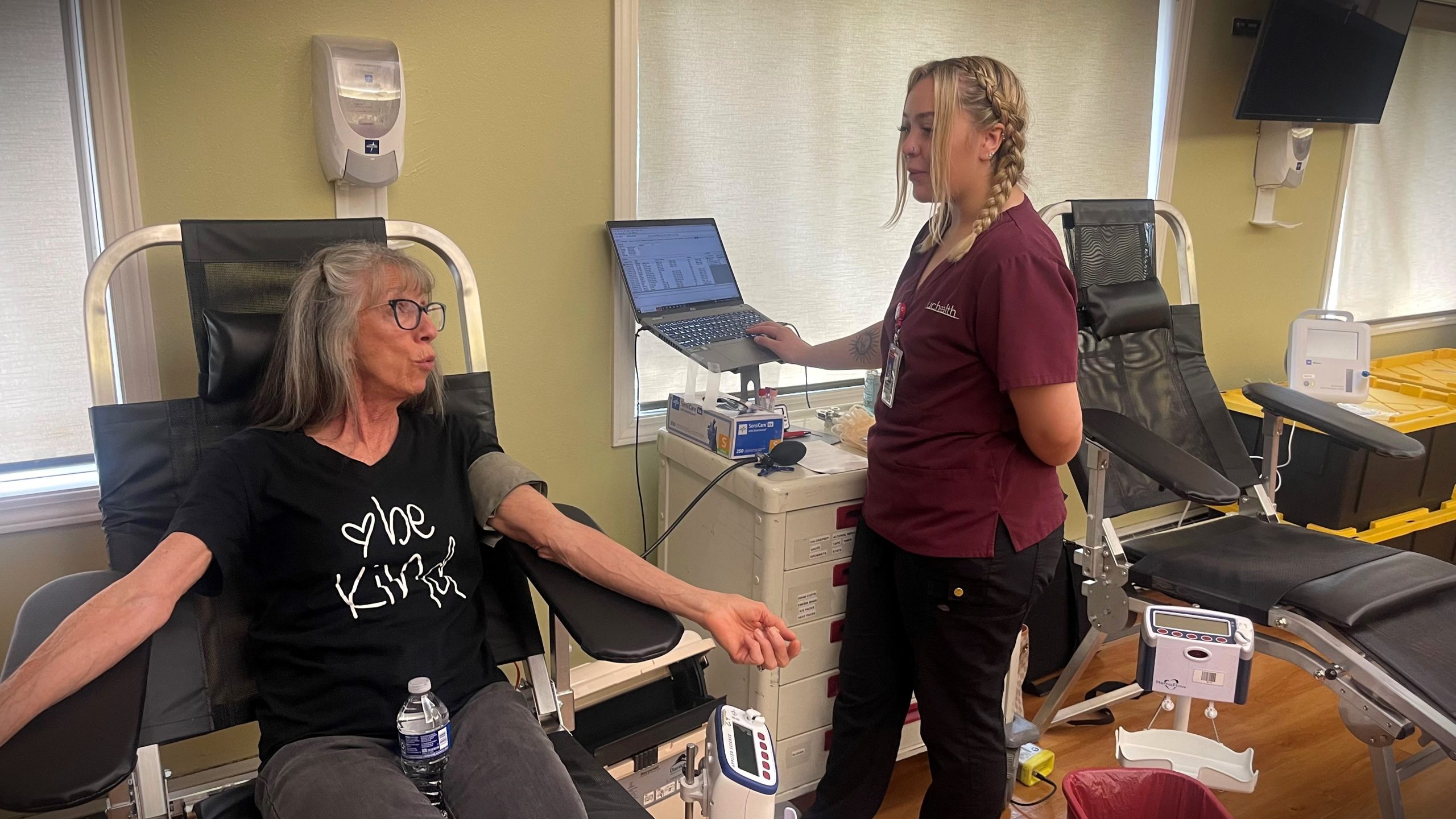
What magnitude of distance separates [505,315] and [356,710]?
94 cm

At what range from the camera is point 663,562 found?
7.66 ft

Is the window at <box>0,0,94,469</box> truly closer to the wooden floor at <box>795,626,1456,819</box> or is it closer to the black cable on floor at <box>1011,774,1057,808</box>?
the wooden floor at <box>795,626,1456,819</box>

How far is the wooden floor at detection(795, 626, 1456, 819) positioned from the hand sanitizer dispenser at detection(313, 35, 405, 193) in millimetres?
1579

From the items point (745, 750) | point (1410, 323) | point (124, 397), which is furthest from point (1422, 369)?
point (124, 397)

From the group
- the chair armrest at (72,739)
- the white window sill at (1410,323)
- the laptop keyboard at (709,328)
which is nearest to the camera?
the chair armrest at (72,739)

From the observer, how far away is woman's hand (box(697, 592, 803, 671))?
1.35m

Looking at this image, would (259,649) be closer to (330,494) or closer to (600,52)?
(330,494)

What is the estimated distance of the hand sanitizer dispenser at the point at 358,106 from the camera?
1.74m

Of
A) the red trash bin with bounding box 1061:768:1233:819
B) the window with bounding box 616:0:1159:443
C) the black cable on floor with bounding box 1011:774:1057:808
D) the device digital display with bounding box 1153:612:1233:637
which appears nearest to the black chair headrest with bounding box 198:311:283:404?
the window with bounding box 616:0:1159:443

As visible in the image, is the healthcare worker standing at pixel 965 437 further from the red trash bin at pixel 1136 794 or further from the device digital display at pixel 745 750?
the device digital display at pixel 745 750

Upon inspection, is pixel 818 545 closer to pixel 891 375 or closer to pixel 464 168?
pixel 891 375

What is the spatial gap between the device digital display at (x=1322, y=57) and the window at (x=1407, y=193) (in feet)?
1.70

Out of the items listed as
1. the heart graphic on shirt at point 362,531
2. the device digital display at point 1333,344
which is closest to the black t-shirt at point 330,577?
the heart graphic on shirt at point 362,531

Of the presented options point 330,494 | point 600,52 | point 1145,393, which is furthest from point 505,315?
point 1145,393
